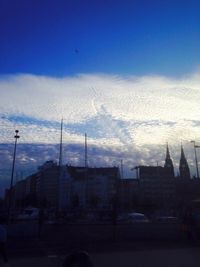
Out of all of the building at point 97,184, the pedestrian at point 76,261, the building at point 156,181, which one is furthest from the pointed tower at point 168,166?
the pedestrian at point 76,261

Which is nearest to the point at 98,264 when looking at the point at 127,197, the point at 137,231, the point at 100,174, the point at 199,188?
the point at 137,231

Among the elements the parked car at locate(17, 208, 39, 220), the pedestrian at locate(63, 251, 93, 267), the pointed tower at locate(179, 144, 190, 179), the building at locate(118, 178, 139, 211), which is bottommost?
the pedestrian at locate(63, 251, 93, 267)

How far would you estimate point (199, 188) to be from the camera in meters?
89.8

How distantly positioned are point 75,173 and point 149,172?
3080 cm

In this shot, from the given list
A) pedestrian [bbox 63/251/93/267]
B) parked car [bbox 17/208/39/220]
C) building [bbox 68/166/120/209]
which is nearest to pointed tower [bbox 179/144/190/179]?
building [bbox 68/166/120/209]

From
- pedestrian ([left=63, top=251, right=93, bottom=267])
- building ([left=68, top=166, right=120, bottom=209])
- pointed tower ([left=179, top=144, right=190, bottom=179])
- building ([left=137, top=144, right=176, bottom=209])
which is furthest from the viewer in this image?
building ([left=68, top=166, right=120, bottom=209])

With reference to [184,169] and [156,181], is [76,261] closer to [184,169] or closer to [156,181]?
[156,181]

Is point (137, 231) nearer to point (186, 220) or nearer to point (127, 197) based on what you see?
point (186, 220)

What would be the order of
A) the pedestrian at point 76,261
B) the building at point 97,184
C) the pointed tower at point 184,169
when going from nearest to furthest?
1. the pedestrian at point 76,261
2. the pointed tower at point 184,169
3. the building at point 97,184

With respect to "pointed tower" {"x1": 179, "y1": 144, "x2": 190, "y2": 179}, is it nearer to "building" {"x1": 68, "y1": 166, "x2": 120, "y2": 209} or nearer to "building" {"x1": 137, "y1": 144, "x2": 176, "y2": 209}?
"building" {"x1": 137, "y1": 144, "x2": 176, "y2": 209}

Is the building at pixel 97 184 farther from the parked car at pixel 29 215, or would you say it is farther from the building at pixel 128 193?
the parked car at pixel 29 215

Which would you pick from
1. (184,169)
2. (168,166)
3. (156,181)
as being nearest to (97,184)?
(156,181)

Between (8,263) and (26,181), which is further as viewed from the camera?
(26,181)

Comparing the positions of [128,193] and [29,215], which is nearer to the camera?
[29,215]
